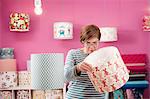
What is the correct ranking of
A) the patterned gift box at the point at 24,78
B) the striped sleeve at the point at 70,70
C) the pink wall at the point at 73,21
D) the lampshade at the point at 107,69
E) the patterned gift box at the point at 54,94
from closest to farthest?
the lampshade at the point at 107,69, the striped sleeve at the point at 70,70, the patterned gift box at the point at 54,94, the patterned gift box at the point at 24,78, the pink wall at the point at 73,21

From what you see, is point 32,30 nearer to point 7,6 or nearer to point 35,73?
point 7,6

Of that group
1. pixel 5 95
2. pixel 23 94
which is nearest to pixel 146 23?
pixel 23 94

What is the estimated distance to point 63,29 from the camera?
2871mm

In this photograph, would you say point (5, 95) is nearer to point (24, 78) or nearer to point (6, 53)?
point (24, 78)

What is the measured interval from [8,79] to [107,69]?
179 centimetres

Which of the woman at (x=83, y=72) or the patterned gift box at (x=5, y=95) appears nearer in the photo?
the woman at (x=83, y=72)

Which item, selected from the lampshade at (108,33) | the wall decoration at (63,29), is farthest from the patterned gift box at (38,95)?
the lampshade at (108,33)

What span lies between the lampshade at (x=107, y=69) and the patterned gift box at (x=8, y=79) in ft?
5.65

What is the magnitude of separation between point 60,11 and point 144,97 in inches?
48.6

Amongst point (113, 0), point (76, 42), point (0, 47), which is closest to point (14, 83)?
Answer: point (0, 47)

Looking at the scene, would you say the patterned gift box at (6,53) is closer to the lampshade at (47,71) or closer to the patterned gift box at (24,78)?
the patterned gift box at (24,78)

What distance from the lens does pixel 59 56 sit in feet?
5.35

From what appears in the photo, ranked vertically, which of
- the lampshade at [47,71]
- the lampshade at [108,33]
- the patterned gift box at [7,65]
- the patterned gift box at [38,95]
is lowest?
the patterned gift box at [38,95]

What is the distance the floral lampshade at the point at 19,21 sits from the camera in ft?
9.69
